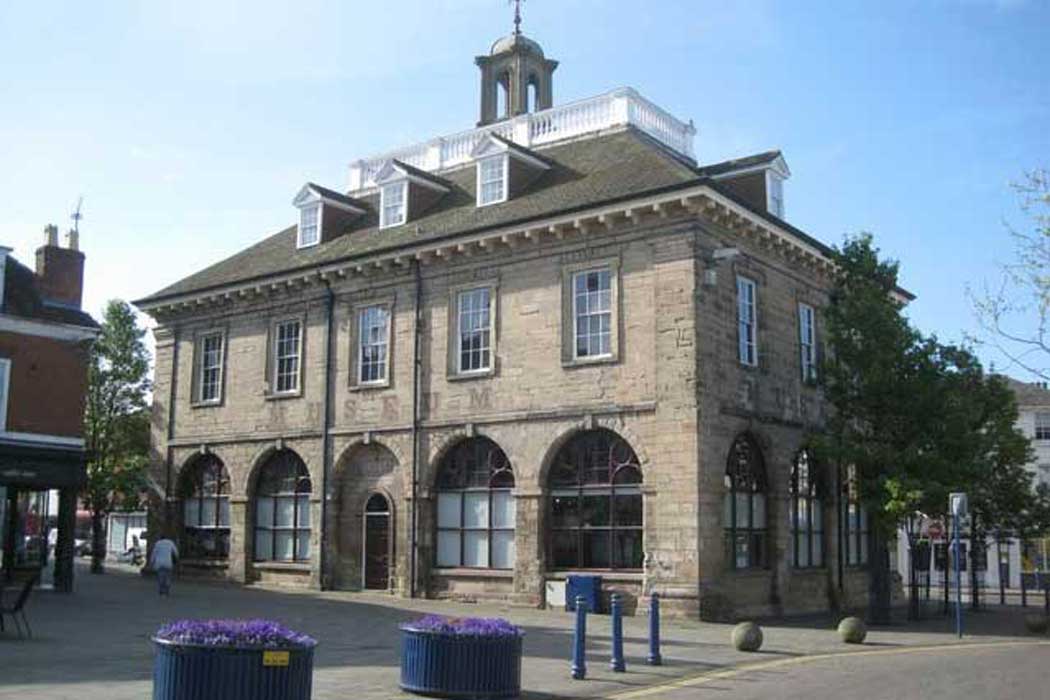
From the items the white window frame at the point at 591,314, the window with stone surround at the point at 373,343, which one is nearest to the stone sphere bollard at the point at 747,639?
the white window frame at the point at 591,314

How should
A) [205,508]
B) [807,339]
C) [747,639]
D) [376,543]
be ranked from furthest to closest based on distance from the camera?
[205,508], [376,543], [807,339], [747,639]

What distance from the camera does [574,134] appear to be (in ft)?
104

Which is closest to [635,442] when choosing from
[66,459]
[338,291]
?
[338,291]

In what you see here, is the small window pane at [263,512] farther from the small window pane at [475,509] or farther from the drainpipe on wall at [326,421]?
the small window pane at [475,509]

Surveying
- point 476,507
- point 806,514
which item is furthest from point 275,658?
point 806,514

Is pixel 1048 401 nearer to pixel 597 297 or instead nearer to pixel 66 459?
pixel 597 297

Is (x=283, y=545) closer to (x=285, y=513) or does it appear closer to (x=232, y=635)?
(x=285, y=513)

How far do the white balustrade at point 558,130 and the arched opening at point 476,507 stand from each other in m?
9.58

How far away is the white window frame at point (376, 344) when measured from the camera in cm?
2964

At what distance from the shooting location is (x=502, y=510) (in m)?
26.9

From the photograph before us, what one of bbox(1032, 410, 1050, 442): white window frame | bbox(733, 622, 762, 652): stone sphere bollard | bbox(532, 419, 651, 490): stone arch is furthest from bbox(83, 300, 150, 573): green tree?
bbox(1032, 410, 1050, 442): white window frame

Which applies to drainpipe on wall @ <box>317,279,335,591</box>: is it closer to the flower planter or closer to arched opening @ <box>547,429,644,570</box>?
arched opening @ <box>547,429,644,570</box>

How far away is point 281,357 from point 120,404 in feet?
52.0

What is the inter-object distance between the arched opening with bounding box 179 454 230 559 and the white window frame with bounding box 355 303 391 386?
6170 mm
